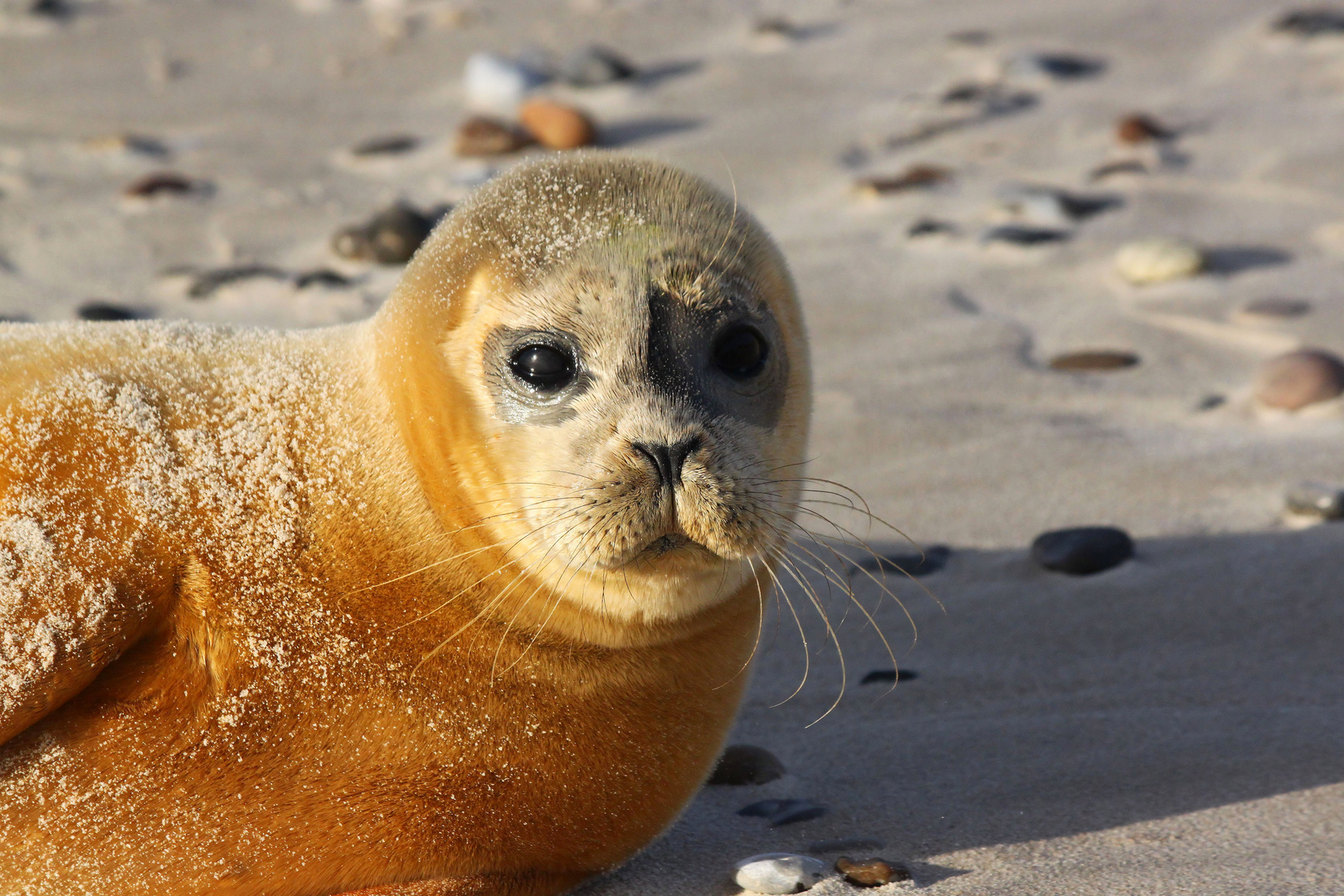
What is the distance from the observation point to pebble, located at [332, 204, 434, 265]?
619 centimetres

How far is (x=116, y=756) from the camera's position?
2371 mm

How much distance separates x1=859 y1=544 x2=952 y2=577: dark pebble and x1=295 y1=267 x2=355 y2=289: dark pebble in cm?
272

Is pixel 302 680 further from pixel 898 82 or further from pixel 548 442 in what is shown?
pixel 898 82

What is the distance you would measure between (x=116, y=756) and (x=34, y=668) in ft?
0.66

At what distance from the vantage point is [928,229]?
6.56m

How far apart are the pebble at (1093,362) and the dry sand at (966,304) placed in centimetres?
8

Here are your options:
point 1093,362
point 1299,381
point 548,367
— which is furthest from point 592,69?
point 548,367

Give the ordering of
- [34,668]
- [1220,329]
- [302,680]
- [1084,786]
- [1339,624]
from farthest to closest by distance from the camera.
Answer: [1220,329], [1339,624], [1084,786], [302,680], [34,668]

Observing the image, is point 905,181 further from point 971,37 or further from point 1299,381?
point 1299,381

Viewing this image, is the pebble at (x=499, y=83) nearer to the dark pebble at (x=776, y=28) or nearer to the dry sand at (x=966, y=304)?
the dry sand at (x=966, y=304)

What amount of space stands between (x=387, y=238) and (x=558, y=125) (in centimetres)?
157

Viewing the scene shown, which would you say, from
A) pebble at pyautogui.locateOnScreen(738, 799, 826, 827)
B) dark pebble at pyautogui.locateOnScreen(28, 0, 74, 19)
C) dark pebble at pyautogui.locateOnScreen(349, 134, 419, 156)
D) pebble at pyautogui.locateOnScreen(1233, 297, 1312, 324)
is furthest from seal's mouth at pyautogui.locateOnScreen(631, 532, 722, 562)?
dark pebble at pyautogui.locateOnScreen(28, 0, 74, 19)

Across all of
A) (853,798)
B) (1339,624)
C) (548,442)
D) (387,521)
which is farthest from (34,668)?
(1339,624)

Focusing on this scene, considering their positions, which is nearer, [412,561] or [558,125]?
[412,561]
